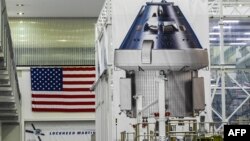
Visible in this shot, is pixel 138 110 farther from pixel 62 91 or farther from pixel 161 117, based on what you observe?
pixel 62 91

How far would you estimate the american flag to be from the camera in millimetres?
32812

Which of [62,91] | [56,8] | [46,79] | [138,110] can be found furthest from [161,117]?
[56,8]

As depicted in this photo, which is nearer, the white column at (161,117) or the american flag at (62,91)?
the white column at (161,117)

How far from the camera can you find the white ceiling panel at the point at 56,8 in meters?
32.8

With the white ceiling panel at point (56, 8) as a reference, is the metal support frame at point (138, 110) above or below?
below

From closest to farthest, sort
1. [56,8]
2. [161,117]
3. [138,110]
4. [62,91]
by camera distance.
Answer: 1. [161,117]
2. [138,110]
3. [62,91]
4. [56,8]

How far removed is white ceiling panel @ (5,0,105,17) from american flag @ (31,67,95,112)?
135 inches

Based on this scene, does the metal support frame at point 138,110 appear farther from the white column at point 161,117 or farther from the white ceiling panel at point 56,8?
the white ceiling panel at point 56,8

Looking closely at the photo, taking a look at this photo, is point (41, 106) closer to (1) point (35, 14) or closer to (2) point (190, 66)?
(1) point (35, 14)

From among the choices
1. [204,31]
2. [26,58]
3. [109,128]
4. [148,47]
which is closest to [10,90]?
[109,128]

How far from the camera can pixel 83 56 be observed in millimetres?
35656

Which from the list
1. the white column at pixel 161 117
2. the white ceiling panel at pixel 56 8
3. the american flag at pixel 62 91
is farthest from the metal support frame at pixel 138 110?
the white ceiling panel at pixel 56 8

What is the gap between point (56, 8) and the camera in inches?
1344

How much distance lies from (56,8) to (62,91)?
4.73 metres
